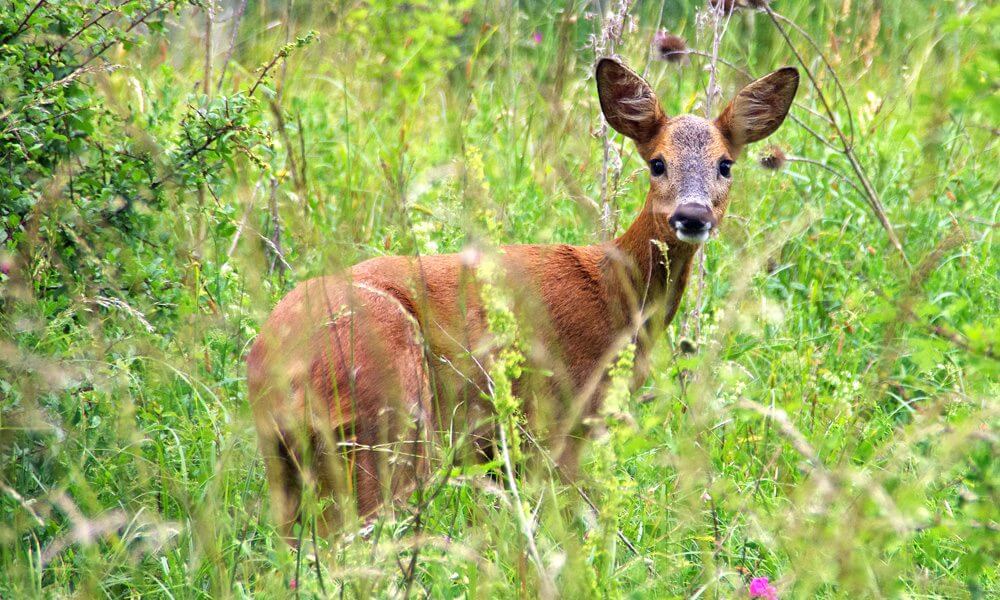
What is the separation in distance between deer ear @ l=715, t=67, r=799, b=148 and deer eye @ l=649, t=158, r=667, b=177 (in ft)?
1.11

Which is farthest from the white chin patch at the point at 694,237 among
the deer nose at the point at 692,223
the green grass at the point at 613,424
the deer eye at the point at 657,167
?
the deer eye at the point at 657,167

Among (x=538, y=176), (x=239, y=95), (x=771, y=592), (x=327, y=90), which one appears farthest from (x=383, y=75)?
(x=771, y=592)

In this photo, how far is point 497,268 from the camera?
2.43 metres

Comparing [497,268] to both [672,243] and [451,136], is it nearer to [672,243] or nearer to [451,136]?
[672,243]

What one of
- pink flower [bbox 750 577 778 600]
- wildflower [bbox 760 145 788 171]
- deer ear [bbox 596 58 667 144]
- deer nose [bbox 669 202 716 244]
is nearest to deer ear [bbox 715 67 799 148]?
wildflower [bbox 760 145 788 171]

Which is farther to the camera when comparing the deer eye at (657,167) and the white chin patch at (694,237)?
the deer eye at (657,167)

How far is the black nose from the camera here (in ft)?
12.6

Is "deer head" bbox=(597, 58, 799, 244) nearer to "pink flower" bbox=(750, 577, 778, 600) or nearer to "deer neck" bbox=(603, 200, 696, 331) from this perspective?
"deer neck" bbox=(603, 200, 696, 331)

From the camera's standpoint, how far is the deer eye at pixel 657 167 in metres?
4.18

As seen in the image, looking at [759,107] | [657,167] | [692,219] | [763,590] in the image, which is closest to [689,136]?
[657,167]

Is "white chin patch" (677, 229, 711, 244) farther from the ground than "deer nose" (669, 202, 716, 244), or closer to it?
closer to it

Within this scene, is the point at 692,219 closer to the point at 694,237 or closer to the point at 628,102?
the point at 694,237

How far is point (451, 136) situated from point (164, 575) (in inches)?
143

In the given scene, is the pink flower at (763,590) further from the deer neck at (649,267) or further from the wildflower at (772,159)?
the wildflower at (772,159)
